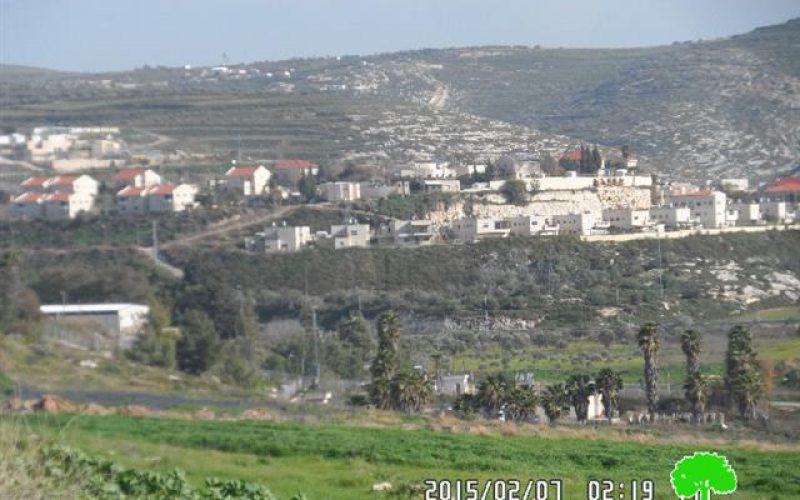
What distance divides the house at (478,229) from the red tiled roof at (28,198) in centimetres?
1025

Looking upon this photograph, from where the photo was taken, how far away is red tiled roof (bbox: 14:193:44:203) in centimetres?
4034

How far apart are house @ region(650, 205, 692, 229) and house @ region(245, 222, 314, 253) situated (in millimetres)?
8541

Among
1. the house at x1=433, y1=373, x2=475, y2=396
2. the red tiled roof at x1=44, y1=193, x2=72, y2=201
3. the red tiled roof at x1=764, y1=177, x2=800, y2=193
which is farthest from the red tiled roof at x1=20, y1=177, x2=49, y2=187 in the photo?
the red tiled roof at x1=764, y1=177, x2=800, y2=193

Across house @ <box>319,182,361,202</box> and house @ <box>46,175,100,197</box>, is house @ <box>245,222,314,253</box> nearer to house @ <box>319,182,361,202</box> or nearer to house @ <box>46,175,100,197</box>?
house @ <box>319,182,361,202</box>

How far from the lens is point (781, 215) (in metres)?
41.9

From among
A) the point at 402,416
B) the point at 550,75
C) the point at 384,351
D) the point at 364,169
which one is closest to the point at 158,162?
the point at 364,169

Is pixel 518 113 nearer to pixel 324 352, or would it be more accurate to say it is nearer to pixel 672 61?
pixel 672 61

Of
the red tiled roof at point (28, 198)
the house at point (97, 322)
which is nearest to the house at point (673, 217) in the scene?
the house at point (97, 322)

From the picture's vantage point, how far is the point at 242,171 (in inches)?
1753

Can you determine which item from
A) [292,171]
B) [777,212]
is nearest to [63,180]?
[292,171]

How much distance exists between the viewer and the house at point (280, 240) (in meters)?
37.2

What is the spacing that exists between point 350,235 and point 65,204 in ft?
24.3

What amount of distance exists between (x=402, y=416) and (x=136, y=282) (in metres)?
14.1

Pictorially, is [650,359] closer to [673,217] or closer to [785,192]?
[673,217]
